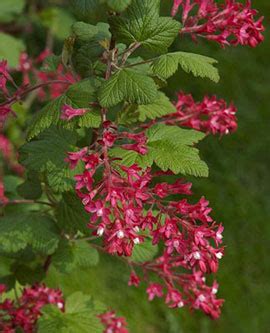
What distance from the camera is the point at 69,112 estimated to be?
72.2 inches

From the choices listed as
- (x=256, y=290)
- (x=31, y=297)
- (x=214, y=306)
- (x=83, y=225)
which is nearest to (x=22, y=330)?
(x=31, y=297)

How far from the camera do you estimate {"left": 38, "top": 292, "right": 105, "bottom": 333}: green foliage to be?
2.19 meters

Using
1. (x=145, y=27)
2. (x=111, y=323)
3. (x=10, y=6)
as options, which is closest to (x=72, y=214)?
(x=111, y=323)

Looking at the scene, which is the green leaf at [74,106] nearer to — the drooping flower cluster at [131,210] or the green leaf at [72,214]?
the drooping flower cluster at [131,210]

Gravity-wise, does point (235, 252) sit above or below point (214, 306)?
below

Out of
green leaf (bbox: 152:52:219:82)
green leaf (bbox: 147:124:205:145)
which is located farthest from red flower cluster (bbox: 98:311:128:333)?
green leaf (bbox: 152:52:219:82)

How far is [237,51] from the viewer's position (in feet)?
16.5

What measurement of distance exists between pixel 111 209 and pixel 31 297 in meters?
0.69

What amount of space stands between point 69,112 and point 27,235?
0.57 metres

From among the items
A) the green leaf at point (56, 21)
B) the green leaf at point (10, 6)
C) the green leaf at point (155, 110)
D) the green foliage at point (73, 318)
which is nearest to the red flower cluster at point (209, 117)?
the green leaf at point (155, 110)

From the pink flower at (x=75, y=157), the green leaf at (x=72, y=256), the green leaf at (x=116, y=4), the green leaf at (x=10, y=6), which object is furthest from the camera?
the green leaf at (x=10, y=6)

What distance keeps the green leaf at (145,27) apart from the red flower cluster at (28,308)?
0.98 m

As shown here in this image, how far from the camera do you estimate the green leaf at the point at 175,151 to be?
186cm

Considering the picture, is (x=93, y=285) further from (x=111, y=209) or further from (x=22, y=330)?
(x=111, y=209)
